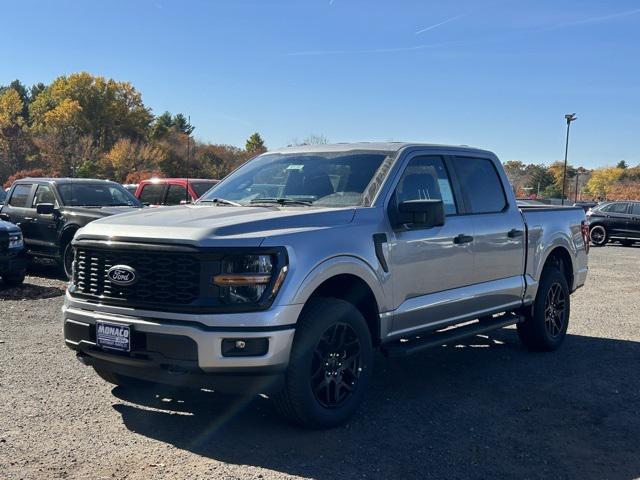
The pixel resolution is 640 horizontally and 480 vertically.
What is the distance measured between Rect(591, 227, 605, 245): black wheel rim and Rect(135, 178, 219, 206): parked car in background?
50.3 feet

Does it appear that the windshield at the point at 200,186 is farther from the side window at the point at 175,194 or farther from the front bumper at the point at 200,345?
the front bumper at the point at 200,345

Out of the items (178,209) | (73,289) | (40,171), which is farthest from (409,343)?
(40,171)

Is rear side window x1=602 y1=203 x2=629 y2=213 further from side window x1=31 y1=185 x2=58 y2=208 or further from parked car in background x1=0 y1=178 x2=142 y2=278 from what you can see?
side window x1=31 y1=185 x2=58 y2=208

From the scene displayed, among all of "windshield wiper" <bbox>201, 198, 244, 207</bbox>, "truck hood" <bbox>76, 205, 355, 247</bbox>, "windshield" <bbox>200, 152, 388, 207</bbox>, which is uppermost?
"windshield" <bbox>200, 152, 388, 207</bbox>

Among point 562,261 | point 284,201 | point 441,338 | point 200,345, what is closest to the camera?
point 200,345

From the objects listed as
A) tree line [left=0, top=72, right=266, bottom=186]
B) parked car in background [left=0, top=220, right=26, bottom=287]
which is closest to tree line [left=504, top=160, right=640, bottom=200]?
tree line [left=0, top=72, right=266, bottom=186]

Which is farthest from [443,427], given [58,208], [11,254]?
[58,208]

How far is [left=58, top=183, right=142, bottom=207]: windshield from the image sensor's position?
1218 cm

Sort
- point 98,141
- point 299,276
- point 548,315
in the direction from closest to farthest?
point 299,276 → point 548,315 → point 98,141

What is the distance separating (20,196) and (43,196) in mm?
798

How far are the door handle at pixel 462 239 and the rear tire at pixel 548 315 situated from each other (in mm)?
1636

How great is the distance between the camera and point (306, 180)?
559cm

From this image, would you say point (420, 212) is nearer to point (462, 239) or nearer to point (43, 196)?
point (462, 239)

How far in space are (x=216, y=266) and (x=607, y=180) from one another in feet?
353
